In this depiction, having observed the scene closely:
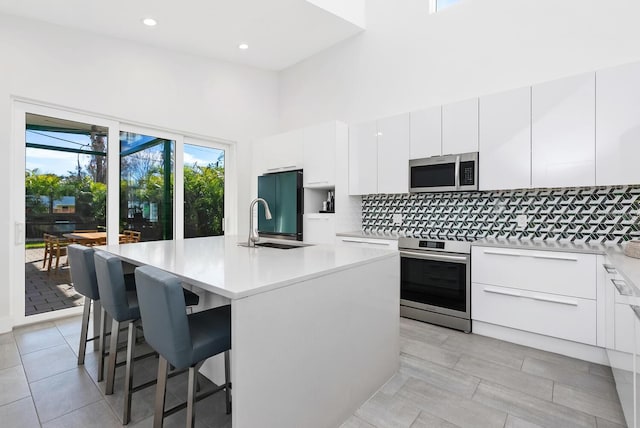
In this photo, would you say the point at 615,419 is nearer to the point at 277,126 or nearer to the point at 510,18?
the point at 510,18

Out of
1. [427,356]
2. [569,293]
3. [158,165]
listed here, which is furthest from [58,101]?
[569,293]

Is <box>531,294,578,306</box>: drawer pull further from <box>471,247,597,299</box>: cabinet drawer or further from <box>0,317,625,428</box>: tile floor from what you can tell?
<box>0,317,625,428</box>: tile floor

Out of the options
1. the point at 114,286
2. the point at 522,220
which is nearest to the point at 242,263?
the point at 114,286

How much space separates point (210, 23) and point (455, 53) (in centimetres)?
279

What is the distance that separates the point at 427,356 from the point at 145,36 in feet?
14.8

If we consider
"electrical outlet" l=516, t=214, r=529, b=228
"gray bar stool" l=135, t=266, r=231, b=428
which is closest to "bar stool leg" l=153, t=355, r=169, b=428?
"gray bar stool" l=135, t=266, r=231, b=428

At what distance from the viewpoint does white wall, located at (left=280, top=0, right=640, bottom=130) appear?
2.77 meters

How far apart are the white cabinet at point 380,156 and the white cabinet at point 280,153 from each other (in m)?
0.71

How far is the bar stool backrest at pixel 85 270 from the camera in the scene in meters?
2.18

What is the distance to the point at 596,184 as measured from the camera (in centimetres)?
251

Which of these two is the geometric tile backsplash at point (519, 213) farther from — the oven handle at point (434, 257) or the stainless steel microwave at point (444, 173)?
the oven handle at point (434, 257)

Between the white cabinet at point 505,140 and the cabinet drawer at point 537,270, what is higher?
the white cabinet at point 505,140

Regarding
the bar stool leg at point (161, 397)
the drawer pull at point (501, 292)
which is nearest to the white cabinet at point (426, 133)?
the drawer pull at point (501, 292)

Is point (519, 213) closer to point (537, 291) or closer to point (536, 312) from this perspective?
point (537, 291)
